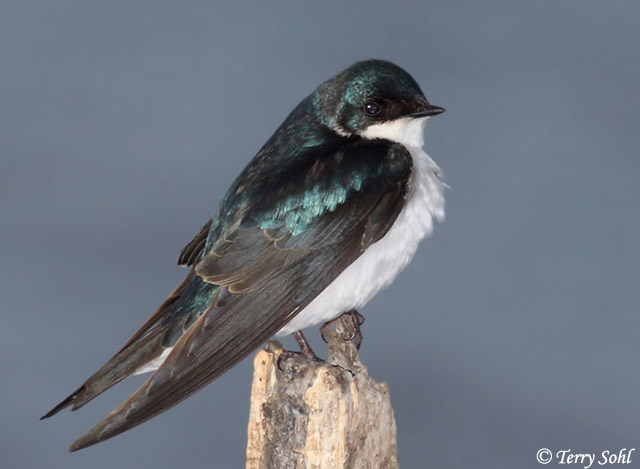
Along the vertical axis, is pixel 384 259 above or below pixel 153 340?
above

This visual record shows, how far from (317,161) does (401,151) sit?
262mm

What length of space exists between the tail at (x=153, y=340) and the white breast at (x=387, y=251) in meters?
0.26

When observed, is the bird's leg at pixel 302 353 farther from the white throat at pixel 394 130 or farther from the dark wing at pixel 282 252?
the white throat at pixel 394 130

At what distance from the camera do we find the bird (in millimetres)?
3203

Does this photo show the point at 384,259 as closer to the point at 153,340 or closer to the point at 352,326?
the point at 352,326

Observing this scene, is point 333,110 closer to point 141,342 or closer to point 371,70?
point 371,70

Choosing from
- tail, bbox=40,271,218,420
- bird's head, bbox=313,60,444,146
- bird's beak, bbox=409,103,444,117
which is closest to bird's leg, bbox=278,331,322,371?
tail, bbox=40,271,218,420

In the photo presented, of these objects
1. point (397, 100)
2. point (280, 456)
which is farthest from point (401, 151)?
point (280, 456)

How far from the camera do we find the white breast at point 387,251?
3.41 m

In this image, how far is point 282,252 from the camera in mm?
3316

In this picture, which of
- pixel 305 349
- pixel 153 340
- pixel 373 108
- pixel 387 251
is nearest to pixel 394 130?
→ pixel 373 108

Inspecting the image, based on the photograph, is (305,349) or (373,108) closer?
(305,349)

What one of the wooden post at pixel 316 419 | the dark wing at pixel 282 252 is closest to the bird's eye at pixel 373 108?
the dark wing at pixel 282 252

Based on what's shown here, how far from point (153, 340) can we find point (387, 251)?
0.70 m
